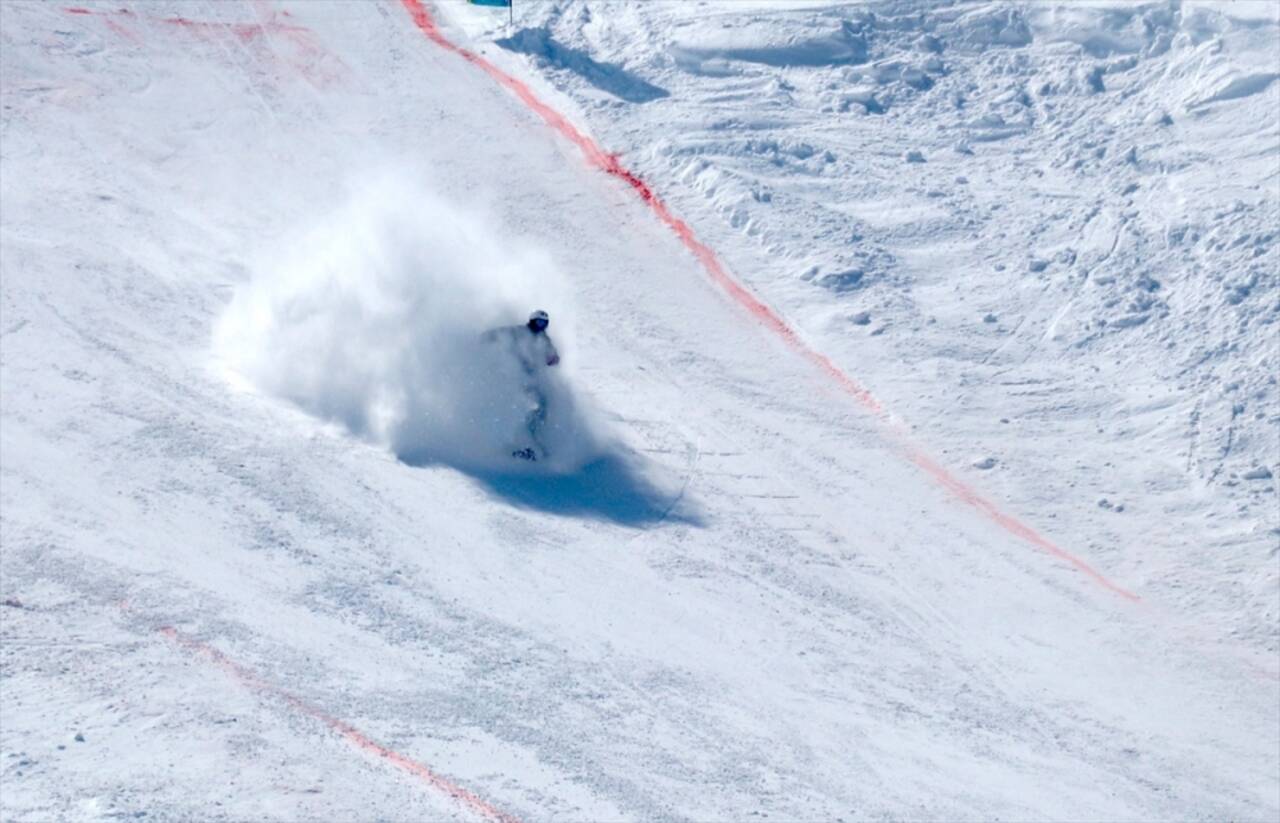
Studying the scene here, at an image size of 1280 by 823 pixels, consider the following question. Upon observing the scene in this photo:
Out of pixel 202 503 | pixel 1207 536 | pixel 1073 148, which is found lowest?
pixel 202 503

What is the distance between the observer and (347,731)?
1252cm

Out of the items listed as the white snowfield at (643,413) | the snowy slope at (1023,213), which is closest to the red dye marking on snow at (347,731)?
the white snowfield at (643,413)

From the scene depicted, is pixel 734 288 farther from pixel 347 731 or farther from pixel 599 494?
pixel 347 731

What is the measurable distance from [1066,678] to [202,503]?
22.2 feet

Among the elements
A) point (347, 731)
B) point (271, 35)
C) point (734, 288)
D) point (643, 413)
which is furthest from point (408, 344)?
point (271, 35)

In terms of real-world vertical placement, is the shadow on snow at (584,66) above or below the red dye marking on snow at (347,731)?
above

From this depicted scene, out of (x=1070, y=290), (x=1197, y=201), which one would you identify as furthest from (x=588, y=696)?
(x=1197, y=201)

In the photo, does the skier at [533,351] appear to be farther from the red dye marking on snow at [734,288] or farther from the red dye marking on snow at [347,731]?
the red dye marking on snow at [347,731]

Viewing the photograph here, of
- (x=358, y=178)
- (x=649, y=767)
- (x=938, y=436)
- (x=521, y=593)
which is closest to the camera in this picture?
(x=649, y=767)

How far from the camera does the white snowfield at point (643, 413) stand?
1291 cm

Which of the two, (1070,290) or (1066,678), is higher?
(1070,290)

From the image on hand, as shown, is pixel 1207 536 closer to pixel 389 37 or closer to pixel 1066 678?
pixel 1066 678

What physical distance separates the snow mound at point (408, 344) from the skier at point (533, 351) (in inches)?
3.0

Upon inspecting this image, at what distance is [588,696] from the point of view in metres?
13.3
